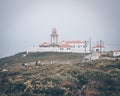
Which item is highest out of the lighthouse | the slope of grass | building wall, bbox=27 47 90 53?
the lighthouse

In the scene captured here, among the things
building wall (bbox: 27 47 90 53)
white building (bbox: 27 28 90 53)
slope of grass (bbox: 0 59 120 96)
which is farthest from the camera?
white building (bbox: 27 28 90 53)

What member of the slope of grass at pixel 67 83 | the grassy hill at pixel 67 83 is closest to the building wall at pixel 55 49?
the grassy hill at pixel 67 83

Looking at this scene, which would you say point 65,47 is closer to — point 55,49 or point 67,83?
point 55,49

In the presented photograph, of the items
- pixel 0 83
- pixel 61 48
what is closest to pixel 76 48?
pixel 61 48

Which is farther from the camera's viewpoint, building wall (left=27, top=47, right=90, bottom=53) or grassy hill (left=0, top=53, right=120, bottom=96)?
building wall (left=27, top=47, right=90, bottom=53)

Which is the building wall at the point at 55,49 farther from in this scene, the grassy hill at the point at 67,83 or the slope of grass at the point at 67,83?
the slope of grass at the point at 67,83

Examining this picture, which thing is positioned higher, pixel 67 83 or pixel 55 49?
pixel 55 49

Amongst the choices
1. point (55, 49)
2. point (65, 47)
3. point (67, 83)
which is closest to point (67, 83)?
point (67, 83)

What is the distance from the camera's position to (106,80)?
52.2 meters

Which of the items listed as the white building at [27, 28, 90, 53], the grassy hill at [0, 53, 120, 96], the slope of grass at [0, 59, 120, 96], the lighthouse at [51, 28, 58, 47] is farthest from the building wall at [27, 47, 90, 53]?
the slope of grass at [0, 59, 120, 96]

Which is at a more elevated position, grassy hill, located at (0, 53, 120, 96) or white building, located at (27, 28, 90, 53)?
white building, located at (27, 28, 90, 53)

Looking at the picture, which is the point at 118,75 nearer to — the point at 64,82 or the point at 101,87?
the point at 101,87

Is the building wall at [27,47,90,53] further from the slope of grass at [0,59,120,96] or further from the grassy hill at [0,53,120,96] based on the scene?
the slope of grass at [0,59,120,96]

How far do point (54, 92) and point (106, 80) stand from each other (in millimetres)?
10123
